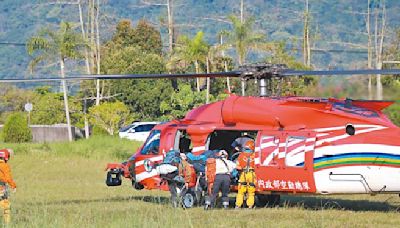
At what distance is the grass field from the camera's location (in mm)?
13780

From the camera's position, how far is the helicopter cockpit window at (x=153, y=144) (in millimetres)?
21203

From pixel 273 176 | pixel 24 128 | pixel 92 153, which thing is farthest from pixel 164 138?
pixel 24 128

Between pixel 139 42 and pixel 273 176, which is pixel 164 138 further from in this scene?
pixel 139 42

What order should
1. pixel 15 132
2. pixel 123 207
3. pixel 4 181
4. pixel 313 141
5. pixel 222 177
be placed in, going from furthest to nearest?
pixel 15 132 → pixel 123 207 → pixel 222 177 → pixel 313 141 → pixel 4 181

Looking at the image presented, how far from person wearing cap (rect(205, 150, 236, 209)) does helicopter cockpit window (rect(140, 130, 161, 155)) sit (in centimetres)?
205

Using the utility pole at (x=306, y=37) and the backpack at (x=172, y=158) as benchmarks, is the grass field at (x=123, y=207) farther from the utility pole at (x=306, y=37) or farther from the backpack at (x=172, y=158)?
the utility pole at (x=306, y=37)

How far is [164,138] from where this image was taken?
68.5 feet

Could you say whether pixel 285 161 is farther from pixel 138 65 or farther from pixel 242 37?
pixel 138 65

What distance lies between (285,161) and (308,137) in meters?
0.66

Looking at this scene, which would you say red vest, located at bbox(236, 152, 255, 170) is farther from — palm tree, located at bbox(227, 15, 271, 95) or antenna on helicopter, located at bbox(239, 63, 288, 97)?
palm tree, located at bbox(227, 15, 271, 95)

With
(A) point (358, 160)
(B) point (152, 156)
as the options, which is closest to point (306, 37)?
(B) point (152, 156)

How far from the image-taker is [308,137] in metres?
18.4

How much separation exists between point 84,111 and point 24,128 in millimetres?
13280

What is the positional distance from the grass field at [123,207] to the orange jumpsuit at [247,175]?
45cm
